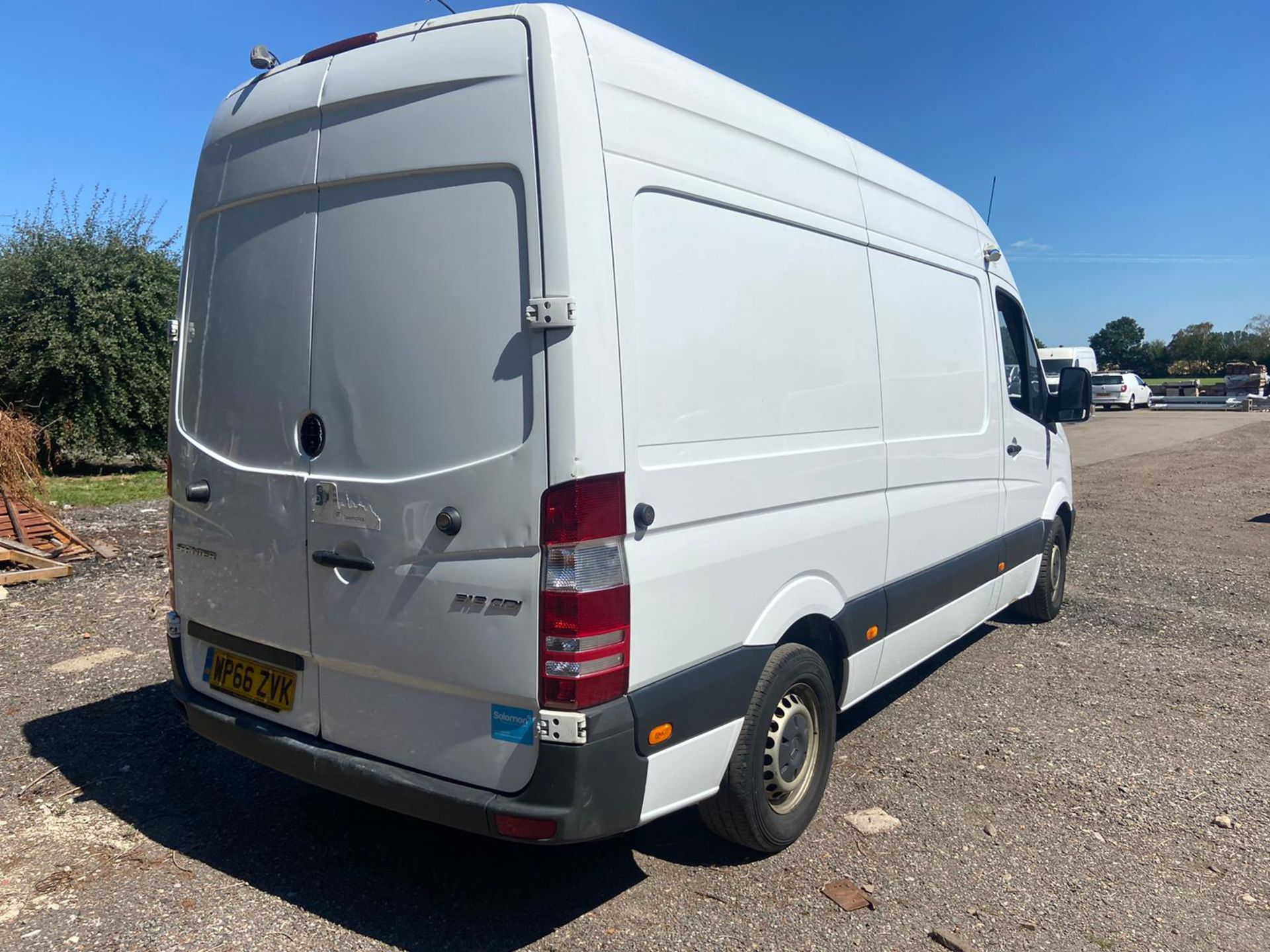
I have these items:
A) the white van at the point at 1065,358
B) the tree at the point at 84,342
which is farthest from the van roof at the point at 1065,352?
the tree at the point at 84,342

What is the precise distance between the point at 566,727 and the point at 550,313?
1163 mm

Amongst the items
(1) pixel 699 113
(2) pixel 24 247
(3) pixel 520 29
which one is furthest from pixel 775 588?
(2) pixel 24 247

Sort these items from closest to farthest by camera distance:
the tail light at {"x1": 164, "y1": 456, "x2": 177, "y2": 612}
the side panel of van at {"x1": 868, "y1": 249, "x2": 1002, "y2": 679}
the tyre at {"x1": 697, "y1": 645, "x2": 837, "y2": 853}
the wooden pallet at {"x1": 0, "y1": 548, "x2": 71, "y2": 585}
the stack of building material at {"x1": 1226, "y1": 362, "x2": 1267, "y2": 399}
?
the tyre at {"x1": 697, "y1": 645, "x2": 837, "y2": 853} → the tail light at {"x1": 164, "y1": 456, "x2": 177, "y2": 612} → the side panel of van at {"x1": 868, "y1": 249, "x2": 1002, "y2": 679} → the wooden pallet at {"x1": 0, "y1": 548, "x2": 71, "y2": 585} → the stack of building material at {"x1": 1226, "y1": 362, "x2": 1267, "y2": 399}

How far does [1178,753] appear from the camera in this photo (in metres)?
4.54

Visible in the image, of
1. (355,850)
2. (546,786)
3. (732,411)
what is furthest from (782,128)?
(355,850)

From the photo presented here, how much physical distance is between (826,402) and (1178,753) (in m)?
2.61

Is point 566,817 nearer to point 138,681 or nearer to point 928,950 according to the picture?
point 928,950

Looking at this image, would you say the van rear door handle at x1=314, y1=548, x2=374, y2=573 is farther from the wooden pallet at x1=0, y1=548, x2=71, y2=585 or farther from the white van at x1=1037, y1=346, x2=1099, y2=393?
the white van at x1=1037, y1=346, x2=1099, y2=393

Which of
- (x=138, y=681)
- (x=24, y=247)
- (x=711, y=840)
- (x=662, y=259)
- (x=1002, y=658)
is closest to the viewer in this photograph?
(x=662, y=259)

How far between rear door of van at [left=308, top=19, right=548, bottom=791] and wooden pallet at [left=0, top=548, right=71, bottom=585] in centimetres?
580

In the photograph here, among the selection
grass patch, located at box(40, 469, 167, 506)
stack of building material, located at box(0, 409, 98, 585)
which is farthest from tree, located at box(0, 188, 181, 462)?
stack of building material, located at box(0, 409, 98, 585)

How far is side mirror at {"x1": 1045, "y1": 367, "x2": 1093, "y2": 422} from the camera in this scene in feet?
19.8

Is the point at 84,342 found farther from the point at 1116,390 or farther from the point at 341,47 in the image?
the point at 1116,390

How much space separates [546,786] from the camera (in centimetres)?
268
